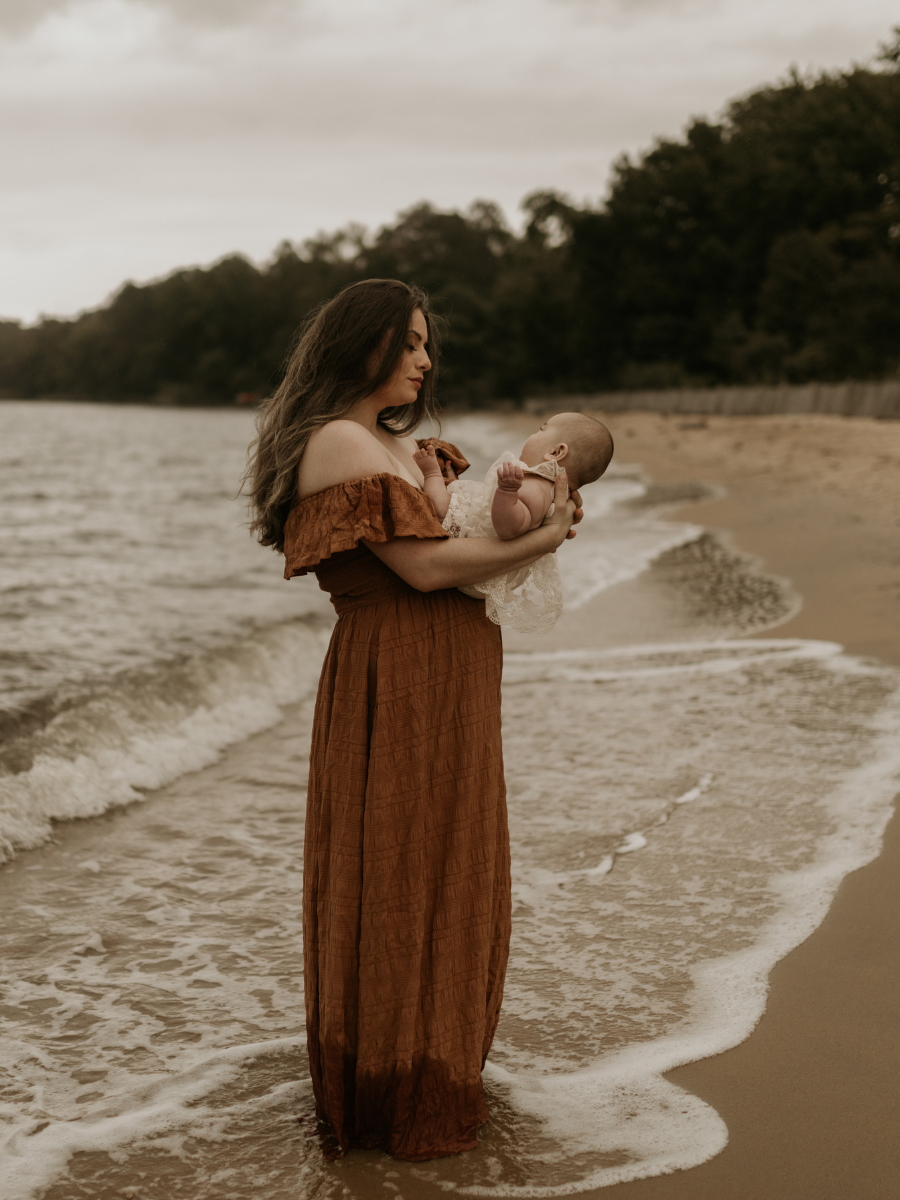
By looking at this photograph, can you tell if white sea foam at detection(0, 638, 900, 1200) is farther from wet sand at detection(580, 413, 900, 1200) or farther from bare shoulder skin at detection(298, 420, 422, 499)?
bare shoulder skin at detection(298, 420, 422, 499)

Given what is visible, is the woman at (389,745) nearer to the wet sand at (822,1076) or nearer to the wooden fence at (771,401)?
the wet sand at (822,1076)

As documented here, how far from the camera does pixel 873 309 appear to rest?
40.6 meters

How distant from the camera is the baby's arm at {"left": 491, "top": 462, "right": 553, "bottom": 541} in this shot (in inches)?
88.1

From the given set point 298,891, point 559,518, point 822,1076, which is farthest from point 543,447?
point 298,891

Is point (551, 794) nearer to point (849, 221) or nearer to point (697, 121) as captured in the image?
point (849, 221)

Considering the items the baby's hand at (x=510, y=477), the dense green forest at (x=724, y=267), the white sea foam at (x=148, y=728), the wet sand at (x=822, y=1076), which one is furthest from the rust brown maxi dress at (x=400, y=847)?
the dense green forest at (x=724, y=267)

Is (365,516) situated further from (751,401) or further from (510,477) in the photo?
(751,401)

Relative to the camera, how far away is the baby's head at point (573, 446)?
2385 mm

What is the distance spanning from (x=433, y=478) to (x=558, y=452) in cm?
28

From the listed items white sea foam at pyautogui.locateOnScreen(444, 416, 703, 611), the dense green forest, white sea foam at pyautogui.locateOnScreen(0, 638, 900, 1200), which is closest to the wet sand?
white sea foam at pyautogui.locateOnScreen(0, 638, 900, 1200)

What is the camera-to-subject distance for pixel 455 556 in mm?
2262

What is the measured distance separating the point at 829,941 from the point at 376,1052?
1.65 m

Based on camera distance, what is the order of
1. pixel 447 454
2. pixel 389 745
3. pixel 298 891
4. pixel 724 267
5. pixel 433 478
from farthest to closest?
pixel 724 267
pixel 298 891
pixel 447 454
pixel 433 478
pixel 389 745

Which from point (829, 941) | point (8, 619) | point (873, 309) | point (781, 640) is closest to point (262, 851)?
point (829, 941)
